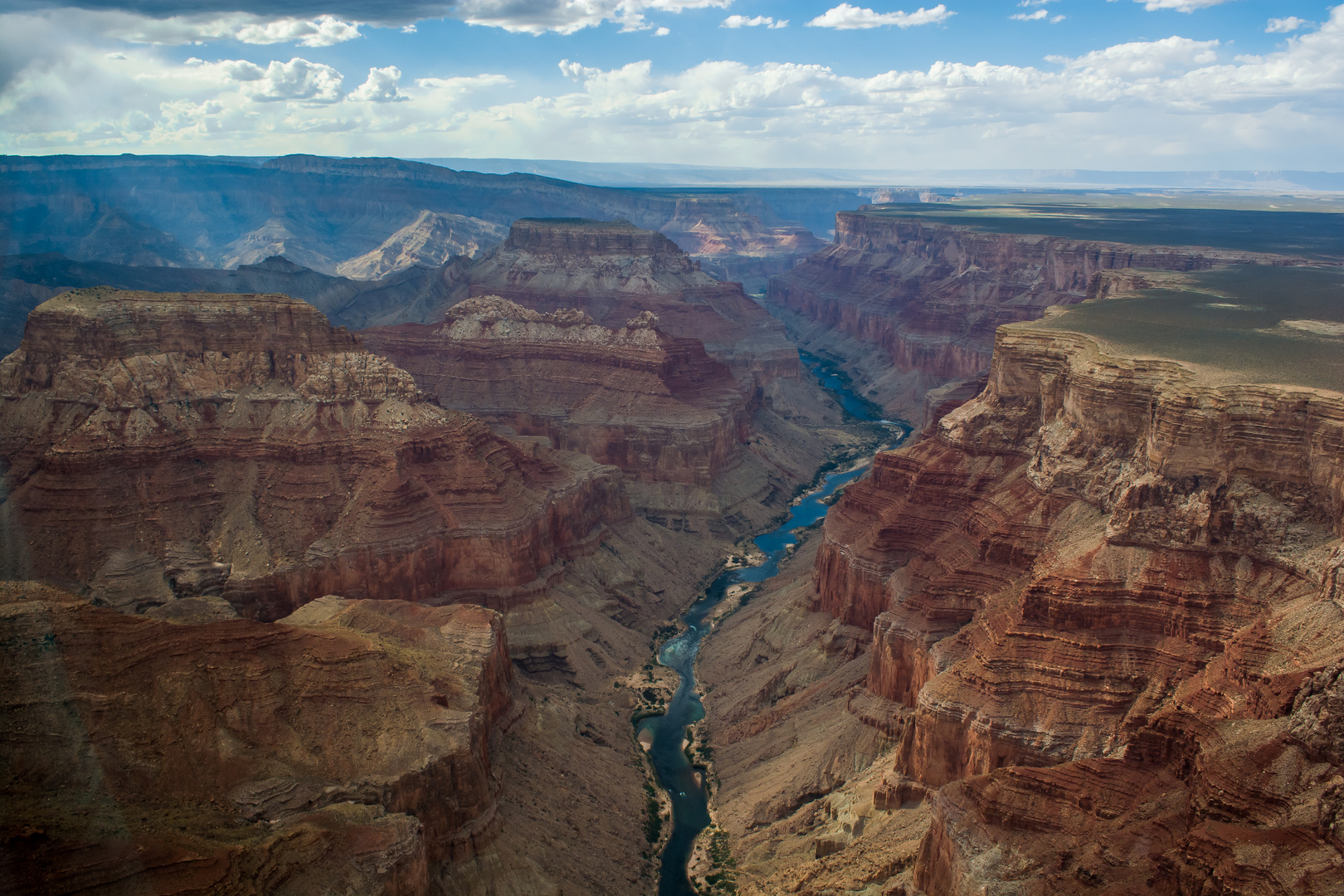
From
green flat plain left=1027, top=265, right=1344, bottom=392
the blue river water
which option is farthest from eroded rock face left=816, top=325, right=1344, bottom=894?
the blue river water

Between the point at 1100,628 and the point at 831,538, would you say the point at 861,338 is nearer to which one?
the point at 831,538

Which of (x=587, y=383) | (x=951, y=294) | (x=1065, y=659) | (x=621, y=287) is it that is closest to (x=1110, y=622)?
(x=1065, y=659)

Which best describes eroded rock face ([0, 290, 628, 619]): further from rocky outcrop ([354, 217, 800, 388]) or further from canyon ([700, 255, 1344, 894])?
rocky outcrop ([354, 217, 800, 388])

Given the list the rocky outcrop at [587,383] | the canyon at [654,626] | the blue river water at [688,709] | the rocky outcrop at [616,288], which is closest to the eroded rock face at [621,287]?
the rocky outcrop at [616,288]

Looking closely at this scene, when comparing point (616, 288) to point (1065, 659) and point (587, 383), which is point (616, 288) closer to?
point (587, 383)

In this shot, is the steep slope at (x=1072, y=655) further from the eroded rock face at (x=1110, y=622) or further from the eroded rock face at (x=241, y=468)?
the eroded rock face at (x=241, y=468)

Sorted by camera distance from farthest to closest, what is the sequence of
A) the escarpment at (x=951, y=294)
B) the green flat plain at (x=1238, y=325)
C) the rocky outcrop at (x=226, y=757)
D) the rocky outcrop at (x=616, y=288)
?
the rocky outcrop at (x=616, y=288) < the escarpment at (x=951, y=294) < the green flat plain at (x=1238, y=325) < the rocky outcrop at (x=226, y=757)
